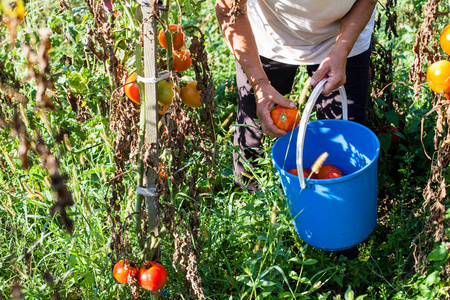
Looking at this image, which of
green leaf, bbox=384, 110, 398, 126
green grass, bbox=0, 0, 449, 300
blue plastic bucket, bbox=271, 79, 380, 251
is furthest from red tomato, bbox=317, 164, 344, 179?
green leaf, bbox=384, 110, 398, 126

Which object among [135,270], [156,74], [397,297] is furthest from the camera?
[397,297]

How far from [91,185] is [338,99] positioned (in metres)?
1.34

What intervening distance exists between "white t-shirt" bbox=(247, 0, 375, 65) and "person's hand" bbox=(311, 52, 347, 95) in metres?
0.21

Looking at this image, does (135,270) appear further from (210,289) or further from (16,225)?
Answer: (16,225)

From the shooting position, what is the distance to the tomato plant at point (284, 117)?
5.97 ft

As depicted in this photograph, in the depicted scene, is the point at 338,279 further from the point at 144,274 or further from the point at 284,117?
the point at 144,274

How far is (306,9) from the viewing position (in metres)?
1.94

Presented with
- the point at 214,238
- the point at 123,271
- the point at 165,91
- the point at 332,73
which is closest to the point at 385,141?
the point at 332,73

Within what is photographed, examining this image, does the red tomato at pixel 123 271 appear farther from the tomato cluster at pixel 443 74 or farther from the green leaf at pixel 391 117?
the green leaf at pixel 391 117

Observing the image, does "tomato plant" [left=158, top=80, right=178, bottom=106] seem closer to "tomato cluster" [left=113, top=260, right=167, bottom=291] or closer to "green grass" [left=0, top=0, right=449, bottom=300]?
"green grass" [left=0, top=0, right=449, bottom=300]

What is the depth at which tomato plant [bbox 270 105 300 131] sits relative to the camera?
182cm

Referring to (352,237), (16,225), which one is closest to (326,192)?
(352,237)

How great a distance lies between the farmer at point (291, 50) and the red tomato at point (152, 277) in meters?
A: 0.60

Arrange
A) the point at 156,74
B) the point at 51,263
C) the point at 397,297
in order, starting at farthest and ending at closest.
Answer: the point at 51,263
the point at 397,297
the point at 156,74
